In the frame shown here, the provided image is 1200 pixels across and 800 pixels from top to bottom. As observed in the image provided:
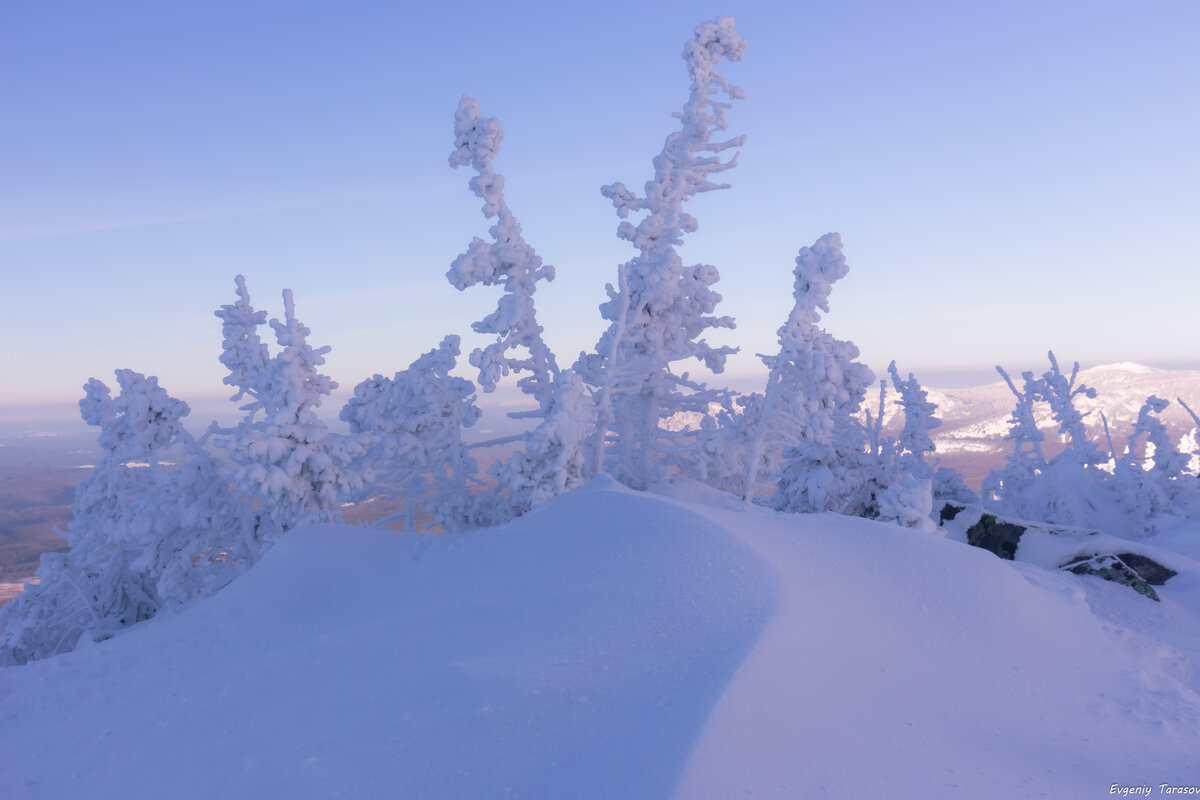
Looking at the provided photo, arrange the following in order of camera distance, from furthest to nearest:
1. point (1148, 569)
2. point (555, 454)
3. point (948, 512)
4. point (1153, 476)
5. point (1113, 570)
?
point (1153, 476) < point (948, 512) < point (555, 454) < point (1148, 569) < point (1113, 570)

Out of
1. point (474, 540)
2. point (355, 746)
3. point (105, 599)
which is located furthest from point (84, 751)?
point (105, 599)

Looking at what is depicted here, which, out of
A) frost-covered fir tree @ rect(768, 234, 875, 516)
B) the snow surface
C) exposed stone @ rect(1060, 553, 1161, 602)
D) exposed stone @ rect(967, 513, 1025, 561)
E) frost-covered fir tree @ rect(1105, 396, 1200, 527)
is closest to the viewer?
the snow surface

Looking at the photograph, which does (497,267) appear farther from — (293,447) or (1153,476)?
(1153,476)

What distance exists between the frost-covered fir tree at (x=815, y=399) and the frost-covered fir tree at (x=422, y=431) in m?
8.68

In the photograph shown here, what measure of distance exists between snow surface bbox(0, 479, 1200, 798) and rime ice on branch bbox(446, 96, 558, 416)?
25.0 ft

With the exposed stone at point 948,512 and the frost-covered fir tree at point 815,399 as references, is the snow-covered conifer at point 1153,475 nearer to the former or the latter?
the exposed stone at point 948,512

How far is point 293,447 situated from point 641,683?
39.0 ft

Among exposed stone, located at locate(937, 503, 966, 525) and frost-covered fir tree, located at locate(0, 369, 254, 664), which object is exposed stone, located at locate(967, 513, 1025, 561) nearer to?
exposed stone, located at locate(937, 503, 966, 525)

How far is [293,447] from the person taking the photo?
15227 millimetres

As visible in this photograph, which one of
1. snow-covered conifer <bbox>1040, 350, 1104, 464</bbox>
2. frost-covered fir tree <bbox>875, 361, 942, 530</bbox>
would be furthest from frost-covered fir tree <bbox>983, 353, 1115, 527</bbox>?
frost-covered fir tree <bbox>875, 361, 942, 530</bbox>

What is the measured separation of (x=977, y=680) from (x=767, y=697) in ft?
10.6

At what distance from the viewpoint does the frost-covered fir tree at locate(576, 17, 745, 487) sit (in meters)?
18.0

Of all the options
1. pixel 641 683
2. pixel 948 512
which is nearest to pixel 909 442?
pixel 948 512

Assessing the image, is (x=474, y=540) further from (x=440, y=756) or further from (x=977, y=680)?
(x=977, y=680)
